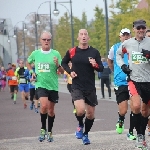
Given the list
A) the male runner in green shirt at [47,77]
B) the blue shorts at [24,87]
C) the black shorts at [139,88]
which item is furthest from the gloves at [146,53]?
the blue shorts at [24,87]

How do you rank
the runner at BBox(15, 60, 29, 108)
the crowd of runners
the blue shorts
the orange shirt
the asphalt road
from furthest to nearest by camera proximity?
1. the orange shirt
2. the blue shorts
3. the runner at BBox(15, 60, 29, 108)
4. the asphalt road
5. the crowd of runners

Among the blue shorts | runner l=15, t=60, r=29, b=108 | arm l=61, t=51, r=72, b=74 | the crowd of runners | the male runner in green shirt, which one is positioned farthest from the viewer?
the blue shorts

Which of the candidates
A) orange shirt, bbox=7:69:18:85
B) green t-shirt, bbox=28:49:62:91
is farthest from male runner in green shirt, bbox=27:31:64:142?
orange shirt, bbox=7:69:18:85

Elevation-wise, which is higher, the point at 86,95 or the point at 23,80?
the point at 86,95

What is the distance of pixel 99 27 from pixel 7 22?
33591mm

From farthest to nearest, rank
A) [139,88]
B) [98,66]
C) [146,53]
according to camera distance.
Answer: [98,66] < [139,88] < [146,53]

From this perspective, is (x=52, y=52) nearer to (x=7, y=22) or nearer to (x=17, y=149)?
(x=17, y=149)

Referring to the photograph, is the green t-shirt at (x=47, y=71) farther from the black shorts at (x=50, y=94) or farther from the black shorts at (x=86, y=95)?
the black shorts at (x=86, y=95)

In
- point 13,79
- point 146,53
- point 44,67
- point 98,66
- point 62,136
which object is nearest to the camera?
point 146,53

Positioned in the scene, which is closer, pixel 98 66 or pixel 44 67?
pixel 98 66

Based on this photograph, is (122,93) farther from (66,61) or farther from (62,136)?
(66,61)

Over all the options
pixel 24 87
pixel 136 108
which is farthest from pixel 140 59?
pixel 24 87

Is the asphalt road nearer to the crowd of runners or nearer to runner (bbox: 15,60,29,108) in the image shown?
the crowd of runners

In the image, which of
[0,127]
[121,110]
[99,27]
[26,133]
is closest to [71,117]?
[0,127]
